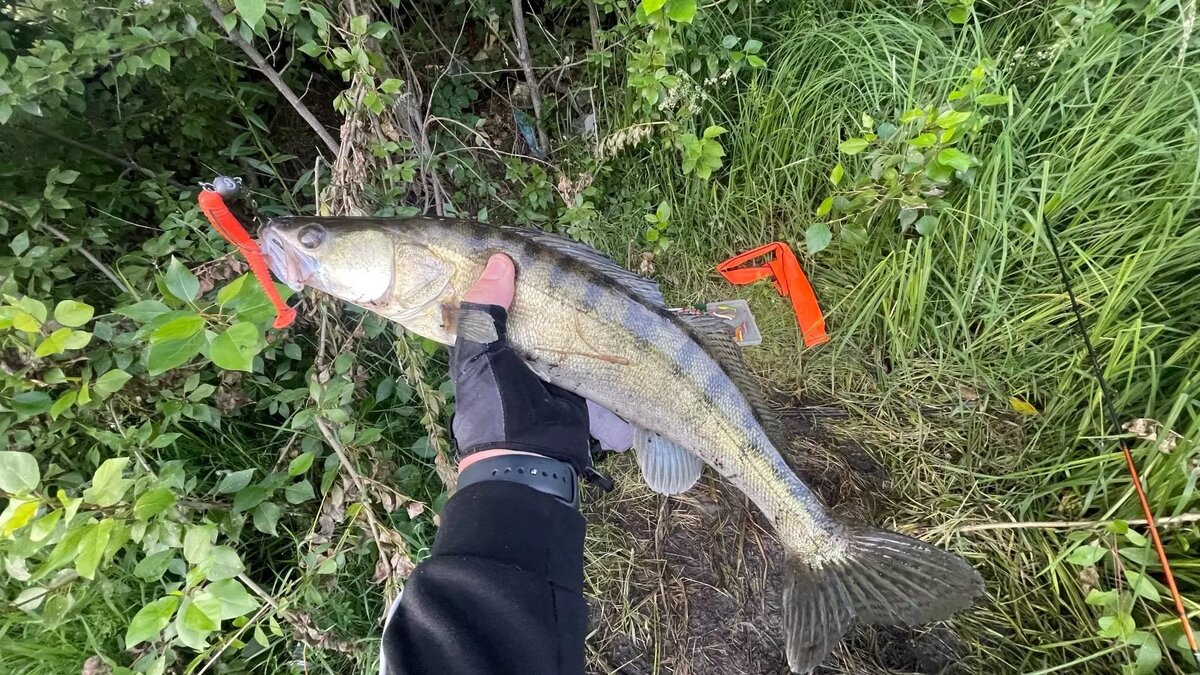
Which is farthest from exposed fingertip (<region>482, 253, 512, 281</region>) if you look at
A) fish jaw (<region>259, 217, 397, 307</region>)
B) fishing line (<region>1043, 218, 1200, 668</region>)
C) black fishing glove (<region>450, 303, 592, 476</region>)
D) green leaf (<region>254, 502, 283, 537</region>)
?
fishing line (<region>1043, 218, 1200, 668</region>)

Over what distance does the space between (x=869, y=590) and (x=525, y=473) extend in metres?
1.43

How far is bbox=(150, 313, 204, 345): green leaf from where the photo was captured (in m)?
1.42

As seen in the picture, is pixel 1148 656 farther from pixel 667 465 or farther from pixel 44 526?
pixel 44 526

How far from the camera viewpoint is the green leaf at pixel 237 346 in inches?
56.1

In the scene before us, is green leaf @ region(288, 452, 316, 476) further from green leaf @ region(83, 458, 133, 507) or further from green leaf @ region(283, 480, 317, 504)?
green leaf @ region(83, 458, 133, 507)

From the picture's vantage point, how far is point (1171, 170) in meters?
2.12

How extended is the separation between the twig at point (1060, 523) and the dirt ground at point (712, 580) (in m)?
0.39

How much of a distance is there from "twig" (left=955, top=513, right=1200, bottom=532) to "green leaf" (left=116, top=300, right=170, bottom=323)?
3115 mm

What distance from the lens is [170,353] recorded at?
56.7 inches

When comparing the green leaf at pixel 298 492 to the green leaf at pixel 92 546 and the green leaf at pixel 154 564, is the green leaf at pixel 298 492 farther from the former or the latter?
the green leaf at pixel 92 546

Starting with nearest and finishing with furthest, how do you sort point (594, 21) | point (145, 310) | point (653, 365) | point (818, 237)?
point (145, 310), point (653, 365), point (818, 237), point (594, 21)

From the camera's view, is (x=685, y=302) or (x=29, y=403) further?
(x=685, y=302)

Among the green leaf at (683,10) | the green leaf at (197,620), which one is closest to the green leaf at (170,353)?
the green leaf at (197,620)

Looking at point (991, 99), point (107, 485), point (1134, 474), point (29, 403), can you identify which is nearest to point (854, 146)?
point (991, 99)
